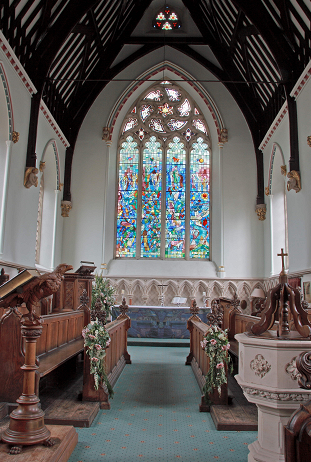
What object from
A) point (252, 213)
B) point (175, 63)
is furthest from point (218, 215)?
point (175, 63)

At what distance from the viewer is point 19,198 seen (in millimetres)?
7781

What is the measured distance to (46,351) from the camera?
15.3ft

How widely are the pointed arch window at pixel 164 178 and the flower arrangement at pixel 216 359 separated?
24.0ft

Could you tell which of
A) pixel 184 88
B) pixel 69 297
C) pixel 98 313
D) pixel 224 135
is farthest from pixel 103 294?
pixel 184 88

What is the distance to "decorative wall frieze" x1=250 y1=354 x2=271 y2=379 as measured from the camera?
88.4 inches

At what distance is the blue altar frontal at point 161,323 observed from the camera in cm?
918

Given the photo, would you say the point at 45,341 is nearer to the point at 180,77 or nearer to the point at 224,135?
the point at 224,135

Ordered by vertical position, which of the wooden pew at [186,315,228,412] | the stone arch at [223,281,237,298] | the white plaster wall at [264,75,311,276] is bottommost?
the wooden pew at [186,315,228,412]

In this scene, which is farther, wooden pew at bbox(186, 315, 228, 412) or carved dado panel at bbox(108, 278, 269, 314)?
carved dado panel at bbox(108, 278, 269, 314)

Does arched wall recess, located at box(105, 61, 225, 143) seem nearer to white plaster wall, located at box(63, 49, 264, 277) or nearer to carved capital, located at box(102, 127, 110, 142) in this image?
carved capital, located at box(102, 127, 110, 142)

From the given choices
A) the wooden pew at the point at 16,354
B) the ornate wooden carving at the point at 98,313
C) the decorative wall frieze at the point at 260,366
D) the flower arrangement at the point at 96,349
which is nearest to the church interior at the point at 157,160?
the wooden pew at the point at 16,354

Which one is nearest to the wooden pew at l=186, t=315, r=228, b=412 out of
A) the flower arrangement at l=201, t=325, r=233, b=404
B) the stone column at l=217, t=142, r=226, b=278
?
the flower arrangement at l=201, t=325, r=233, b=404

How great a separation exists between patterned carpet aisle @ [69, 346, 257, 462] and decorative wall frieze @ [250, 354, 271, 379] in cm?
96

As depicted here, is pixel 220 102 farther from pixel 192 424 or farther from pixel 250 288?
pixel 192 424
